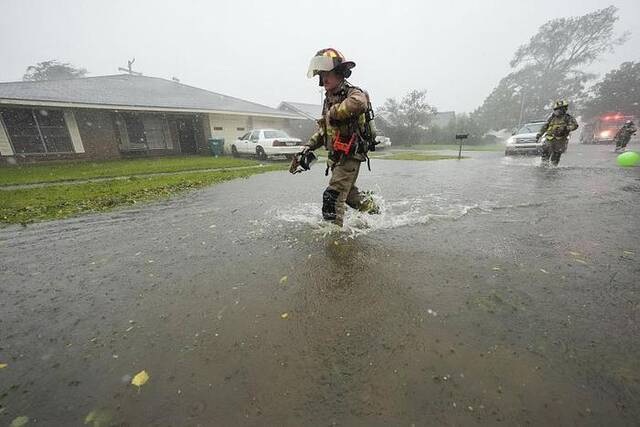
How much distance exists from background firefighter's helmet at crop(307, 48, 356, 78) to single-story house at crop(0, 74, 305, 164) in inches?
586

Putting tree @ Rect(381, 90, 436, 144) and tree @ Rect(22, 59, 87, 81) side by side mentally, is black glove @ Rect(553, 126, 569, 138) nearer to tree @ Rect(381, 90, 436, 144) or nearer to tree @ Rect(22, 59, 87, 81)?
tree @ Rect(381, 90, 436, 144)

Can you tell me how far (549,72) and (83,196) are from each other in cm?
5946

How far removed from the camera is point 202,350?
5.88 ft

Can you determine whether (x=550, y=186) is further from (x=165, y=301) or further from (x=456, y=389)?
(x=165, y=301)

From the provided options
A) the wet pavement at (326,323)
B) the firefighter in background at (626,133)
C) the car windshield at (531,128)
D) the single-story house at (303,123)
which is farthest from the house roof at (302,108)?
the wet pavement at (326,323)

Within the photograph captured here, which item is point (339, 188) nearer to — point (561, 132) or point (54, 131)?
point (561, 132)

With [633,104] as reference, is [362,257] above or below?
Answer: below

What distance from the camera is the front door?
760 inches

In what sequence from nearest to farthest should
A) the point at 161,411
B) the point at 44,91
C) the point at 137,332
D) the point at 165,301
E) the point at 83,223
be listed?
1. the point at 161,411
2. the point at 137,332
3. the point at 165,301
4. the point at 83,223
5. the point at 44,91

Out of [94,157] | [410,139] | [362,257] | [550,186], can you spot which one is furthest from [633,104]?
[94,157]

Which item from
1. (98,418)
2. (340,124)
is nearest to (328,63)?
(340,124)

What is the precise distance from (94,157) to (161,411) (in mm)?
17967

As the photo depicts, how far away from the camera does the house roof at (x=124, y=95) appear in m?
12.8

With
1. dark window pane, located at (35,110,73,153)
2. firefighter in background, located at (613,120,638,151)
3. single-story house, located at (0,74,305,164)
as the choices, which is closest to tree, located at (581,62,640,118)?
firefighter in background, located at (613,120,638,151)
